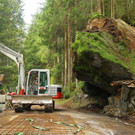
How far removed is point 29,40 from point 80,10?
28.2 m

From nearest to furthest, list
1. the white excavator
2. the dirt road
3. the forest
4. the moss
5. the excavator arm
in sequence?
1. the dirt road
2. the moss
3. the white excavator
4. the excavator arm
5. the forest

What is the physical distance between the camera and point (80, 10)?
744 inches

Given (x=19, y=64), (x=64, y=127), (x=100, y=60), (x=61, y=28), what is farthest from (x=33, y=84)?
(x=61, y=28)

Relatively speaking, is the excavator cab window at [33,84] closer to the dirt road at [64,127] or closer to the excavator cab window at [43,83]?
the excavator cab window at [43,83]

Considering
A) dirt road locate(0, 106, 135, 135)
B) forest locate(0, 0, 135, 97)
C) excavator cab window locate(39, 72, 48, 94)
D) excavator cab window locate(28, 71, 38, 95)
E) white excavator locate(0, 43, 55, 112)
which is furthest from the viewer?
forest locate(0, 0, 135, 97)

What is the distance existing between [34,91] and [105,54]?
528 centimetres

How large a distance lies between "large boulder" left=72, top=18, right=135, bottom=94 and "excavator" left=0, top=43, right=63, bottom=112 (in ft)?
7.51

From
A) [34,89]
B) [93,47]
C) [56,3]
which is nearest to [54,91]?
[56,3]

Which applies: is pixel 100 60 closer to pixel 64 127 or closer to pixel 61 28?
pixel 64 127

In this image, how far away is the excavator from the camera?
35.7 ft

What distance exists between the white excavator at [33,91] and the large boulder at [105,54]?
2297 millimetres

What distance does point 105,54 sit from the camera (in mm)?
10305

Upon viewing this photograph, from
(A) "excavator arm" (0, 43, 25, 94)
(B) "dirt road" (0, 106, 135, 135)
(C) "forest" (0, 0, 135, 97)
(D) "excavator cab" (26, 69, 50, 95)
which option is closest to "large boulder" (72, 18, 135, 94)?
(C) "forest" (0, 0, 135, 97)

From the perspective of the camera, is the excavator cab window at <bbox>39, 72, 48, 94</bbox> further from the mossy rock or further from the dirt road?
the dirt road
